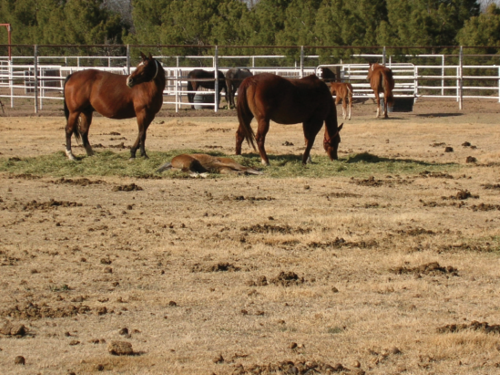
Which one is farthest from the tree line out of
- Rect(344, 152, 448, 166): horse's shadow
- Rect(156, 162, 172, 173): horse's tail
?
Rect(156, 162, 172, 173): horse's tail

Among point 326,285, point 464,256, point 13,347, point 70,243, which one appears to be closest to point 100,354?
point 13,347

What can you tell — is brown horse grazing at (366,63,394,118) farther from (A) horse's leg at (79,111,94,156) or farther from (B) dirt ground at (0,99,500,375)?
(A) horse's leg at (79,111,94,156)

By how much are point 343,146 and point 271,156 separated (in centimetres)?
274

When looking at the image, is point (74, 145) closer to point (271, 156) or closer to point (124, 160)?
point (124, 160)

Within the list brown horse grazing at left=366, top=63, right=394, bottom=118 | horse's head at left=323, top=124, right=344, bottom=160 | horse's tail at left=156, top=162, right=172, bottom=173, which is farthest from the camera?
brown horse grazing at left=366, top=63, right=394, bottom=118

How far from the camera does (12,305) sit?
5367 mm

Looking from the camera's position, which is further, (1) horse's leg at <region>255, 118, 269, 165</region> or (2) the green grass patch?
(1) horse's leg at <region>255, 118, 269, 165</region>

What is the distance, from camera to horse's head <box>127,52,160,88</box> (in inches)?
484

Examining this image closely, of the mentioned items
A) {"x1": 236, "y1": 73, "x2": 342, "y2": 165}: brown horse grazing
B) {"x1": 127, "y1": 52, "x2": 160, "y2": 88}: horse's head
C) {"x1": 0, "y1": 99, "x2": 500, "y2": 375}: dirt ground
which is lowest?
{"x1": 0, "y1": 99, "x2": 500, "y2": 375}: dirt ground

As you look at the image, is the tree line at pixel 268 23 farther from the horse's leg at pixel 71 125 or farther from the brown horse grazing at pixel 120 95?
the brown horse grazing at pixel 120 95

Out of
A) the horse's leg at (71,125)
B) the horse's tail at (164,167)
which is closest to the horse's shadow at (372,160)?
the horse's tail at (164,167)

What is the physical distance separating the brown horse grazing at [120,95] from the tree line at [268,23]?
12.9 m

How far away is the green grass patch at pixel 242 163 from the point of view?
1173cm

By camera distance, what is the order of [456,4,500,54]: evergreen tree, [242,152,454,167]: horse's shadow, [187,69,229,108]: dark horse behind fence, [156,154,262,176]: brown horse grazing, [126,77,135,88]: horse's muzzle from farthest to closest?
[456,4,500,54]: evergreen tree → [187,69,229,108]: dark horse behind fence → [242,152,454,167]: horse's shadow → [126,77,135,88]: horse's muzzle → [156,154,262,176]: brown horse grazing
